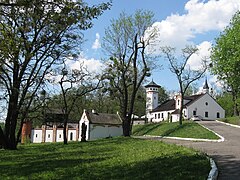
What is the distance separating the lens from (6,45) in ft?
34.8

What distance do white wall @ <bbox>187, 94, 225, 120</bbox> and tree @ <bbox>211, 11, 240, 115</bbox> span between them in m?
24.8

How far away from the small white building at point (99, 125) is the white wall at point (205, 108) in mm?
16334

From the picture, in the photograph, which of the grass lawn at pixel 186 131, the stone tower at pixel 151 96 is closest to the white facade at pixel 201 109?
the stone tower at pixel 151 96

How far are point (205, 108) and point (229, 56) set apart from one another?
29.7 m

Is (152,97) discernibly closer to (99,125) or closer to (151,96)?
(151,96)

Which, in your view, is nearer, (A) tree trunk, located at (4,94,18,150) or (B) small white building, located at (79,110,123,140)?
(A) tree trunk, located at (4,94,18,150)

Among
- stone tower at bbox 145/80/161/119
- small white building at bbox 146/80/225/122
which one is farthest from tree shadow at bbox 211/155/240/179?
stone tower at bbox 145/80/161/119

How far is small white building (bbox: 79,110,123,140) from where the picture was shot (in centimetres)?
5744

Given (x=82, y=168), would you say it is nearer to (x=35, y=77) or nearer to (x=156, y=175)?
(x=156, y=175)

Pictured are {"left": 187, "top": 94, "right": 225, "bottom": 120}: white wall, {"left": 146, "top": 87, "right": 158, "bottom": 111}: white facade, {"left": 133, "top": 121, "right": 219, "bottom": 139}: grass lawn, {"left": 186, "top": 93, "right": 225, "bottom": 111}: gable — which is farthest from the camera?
{"left": 146, "top": 87, "right": 158, "bottom": 111}: white facade

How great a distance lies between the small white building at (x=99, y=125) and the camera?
57444mm

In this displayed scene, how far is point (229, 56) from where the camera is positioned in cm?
4234

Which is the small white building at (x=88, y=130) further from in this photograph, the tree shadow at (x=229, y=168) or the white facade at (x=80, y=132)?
the tree shadow at (x=229, y=168)

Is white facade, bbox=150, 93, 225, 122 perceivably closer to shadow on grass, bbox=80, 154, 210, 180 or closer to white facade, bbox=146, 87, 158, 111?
white facade, bbox=146, 87, 158, 111
